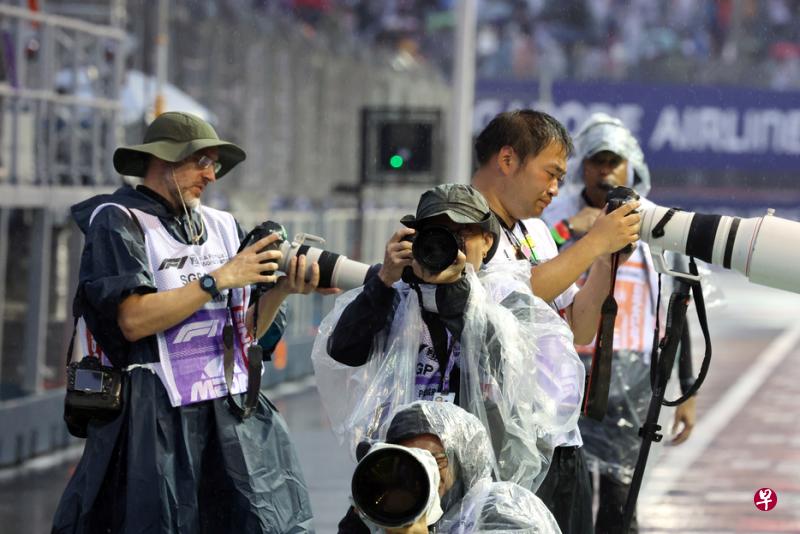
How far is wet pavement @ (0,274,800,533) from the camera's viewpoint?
9.26m

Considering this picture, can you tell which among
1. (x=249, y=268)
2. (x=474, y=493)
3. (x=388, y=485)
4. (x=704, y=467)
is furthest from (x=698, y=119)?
(x=388, y=485)

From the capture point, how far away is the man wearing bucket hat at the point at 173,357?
→ 5195mm

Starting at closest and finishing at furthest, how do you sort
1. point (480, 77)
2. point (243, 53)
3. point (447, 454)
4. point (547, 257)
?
point (447, 454), point (547, 257), point (243, 53), point (480, 77)

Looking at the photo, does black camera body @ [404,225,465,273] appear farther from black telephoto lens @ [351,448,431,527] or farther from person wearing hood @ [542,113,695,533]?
person wearing hood @ [542,113,695,533]

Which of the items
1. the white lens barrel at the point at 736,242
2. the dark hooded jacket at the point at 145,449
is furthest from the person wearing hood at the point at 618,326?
the white lens barrel at the point at 736,242

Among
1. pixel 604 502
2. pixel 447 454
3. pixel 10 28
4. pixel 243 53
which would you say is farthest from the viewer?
pixel 243 53

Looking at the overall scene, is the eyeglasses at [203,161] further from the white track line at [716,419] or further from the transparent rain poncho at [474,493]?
the white track line at [716,419]

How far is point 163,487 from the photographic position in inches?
205

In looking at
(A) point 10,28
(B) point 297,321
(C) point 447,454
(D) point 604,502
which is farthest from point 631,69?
(C) point 447,454

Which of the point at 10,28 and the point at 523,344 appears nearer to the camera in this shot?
the point at 523,344

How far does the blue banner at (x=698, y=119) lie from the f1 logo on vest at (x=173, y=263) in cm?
3231

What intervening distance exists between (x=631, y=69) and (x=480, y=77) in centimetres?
382

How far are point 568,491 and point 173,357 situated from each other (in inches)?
46.9

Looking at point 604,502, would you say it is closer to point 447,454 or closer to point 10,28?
point 447,454
